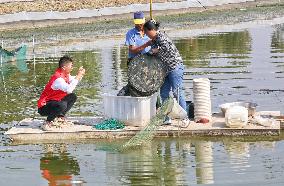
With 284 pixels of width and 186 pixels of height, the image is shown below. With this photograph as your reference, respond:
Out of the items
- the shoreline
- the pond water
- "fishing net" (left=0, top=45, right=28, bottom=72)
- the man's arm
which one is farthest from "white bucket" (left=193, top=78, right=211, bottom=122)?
the shoreline

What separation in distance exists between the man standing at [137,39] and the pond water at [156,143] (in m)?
1.69

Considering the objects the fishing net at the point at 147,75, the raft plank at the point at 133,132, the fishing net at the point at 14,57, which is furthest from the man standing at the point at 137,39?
the fishing net at the point at 14,57

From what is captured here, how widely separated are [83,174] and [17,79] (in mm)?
12128

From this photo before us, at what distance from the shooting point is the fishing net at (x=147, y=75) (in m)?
14.2

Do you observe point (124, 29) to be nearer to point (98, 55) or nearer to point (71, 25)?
point (71, 25)

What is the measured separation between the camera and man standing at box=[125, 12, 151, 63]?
47.5 ft

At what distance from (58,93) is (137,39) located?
166 cm

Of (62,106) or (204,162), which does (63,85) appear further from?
(204,162)

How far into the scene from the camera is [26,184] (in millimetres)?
11344

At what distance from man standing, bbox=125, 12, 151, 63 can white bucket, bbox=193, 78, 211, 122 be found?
1.07 m

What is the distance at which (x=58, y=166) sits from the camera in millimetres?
12383

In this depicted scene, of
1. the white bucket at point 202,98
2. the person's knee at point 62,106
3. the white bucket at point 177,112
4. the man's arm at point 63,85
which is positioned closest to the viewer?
the man's arm at point 63,85

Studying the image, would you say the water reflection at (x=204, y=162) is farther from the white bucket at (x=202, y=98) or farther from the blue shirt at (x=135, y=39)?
the blue shirt at (x=135, y=39)

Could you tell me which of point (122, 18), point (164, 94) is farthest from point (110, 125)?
point (122, 18)
